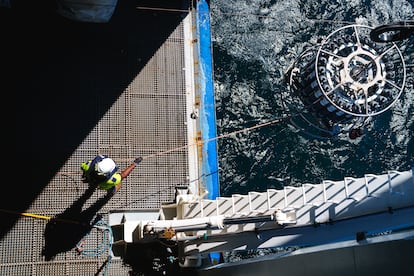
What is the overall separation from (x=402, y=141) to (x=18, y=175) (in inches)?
375

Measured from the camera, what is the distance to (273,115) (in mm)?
13258

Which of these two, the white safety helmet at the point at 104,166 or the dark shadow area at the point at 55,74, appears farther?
the dark shadow area at the point at 55,74

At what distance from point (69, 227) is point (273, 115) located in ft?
19.5

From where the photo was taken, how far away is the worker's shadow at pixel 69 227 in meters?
9.95

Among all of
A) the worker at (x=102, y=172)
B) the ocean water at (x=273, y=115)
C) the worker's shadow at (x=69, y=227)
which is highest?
the ocean water at (x=273, y=115)

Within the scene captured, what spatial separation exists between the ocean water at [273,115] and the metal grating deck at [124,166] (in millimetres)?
2081

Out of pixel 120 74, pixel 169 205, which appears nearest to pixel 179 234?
pixel 169 205

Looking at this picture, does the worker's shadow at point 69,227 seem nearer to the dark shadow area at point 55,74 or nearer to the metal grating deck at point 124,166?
the metal grating deck at point 124,166

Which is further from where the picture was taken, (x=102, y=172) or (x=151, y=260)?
(x=151, y=260)

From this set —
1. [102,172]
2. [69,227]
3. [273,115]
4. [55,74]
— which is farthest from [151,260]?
[273,115]

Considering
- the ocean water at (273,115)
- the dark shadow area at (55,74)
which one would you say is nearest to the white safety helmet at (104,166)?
the dark shadow area at (55,74)

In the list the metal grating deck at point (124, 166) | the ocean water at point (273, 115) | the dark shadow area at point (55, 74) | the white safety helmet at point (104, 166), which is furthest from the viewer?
the ocean water at point (273, 115)

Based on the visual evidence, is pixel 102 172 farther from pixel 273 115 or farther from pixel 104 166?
pixel 273 115

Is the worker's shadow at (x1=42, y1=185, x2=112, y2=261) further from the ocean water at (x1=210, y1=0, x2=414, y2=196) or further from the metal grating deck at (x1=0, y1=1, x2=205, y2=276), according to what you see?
the ocean water at (x1=210, y1=0, x2=414, y2=196)
